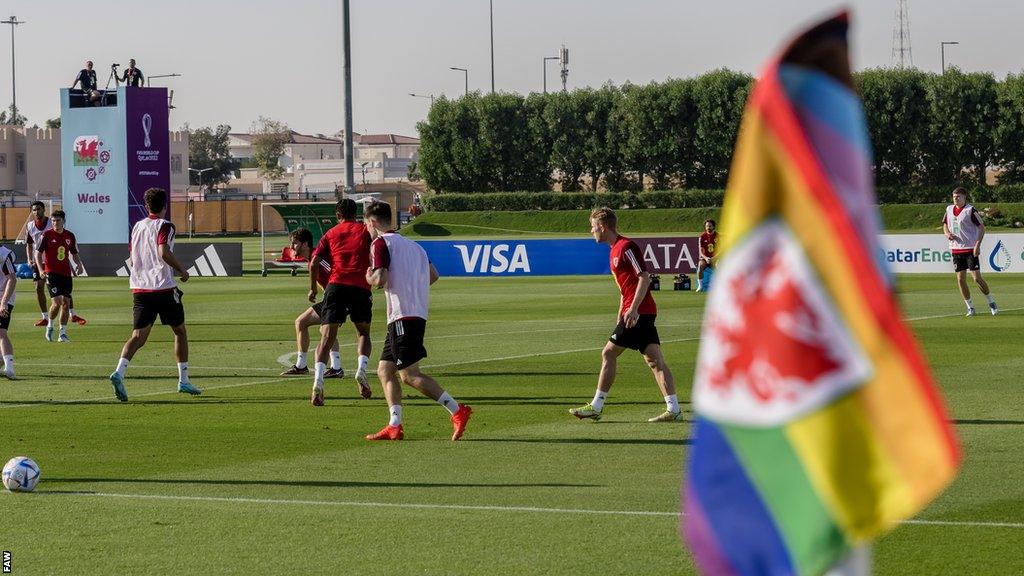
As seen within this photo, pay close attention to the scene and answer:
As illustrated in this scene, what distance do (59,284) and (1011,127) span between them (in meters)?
66.4

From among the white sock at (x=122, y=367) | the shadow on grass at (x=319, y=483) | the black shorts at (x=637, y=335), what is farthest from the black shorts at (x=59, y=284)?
the shadow on grass at (x=319, y=483)

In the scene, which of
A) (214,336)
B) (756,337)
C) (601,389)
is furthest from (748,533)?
(214,336)

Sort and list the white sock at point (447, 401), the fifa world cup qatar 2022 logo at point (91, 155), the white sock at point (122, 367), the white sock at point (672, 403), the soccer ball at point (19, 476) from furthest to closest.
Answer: the fifa world cup qatar 2022 logo at point (91, 155) → the white sock at point (122, 367) → the white sock at point (672, 403) → the white sock at point (447, 401) → the soccer ball at point (19, 476)

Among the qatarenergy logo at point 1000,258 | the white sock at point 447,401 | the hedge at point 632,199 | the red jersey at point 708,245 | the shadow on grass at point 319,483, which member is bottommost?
the shadow on grass at point 319,483

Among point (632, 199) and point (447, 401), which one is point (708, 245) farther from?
point (632, 199)

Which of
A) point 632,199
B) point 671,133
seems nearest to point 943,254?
point 632,199

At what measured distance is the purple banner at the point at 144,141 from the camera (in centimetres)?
4631

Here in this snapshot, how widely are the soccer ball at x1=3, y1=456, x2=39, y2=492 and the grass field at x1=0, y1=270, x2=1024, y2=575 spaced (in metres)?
0.25

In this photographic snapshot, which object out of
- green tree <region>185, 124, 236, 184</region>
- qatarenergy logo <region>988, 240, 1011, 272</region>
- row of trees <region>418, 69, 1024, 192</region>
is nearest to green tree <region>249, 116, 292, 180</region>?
green tree <region>185, 124, 236, 184</region>

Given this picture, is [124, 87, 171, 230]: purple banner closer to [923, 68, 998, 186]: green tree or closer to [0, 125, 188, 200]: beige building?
[923, 68, 998, 186]: green tree

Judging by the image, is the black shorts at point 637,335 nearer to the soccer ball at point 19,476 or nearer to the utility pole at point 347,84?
the soccer ball at point 19,476

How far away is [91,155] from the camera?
46844 millimetres

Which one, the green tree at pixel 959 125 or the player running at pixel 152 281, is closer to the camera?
the player running at pixel 152 281

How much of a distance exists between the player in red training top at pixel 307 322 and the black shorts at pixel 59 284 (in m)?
7.59
